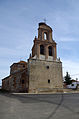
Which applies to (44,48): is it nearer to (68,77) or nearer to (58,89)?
(58,89)

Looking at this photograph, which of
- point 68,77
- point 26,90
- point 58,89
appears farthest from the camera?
point 68,77

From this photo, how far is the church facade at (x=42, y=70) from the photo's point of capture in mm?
22583

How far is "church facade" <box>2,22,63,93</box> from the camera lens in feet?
74.1

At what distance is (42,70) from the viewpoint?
23594 millimetres

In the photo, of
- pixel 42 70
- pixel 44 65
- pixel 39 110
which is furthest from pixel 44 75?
pixel 39 110

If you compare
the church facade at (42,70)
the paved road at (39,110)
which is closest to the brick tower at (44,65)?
the church facade at (42,70)

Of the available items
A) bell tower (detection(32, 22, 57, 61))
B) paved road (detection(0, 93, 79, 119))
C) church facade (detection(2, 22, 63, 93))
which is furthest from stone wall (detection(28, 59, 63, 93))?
paved road (detection(0, 93, 79, 119))

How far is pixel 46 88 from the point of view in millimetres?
23000

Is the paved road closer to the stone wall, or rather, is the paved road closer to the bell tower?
the stone wall

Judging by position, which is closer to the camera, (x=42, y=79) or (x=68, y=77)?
(x=42, y=79)

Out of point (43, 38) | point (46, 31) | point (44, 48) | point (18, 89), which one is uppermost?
point (46, 31)

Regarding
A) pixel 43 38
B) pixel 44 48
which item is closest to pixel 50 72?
pixel 44 48

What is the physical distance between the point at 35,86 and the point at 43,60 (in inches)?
236

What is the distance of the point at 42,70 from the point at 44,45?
6129 millimetres
